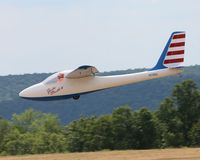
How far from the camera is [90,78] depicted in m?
38.4

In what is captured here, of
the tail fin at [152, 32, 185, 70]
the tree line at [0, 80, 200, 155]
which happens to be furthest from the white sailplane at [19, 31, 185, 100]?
the tree line at [0, 80, 200, 155]

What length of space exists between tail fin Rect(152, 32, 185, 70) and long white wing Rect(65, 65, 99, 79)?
3.82 m

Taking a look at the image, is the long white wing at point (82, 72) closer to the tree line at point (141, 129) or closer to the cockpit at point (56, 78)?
the cockpit at point (56, 78)

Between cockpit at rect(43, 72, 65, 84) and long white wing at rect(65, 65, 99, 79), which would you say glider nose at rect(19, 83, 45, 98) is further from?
long white wing at rect(65, 65, 99, 79)

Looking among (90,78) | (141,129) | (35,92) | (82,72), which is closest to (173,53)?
(90,78)

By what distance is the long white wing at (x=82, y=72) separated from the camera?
37719 mm

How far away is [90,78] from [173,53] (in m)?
5.00

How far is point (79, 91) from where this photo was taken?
126 feet

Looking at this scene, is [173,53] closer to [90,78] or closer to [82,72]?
[90,78]

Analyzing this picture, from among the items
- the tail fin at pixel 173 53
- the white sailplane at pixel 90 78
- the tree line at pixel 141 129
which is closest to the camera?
the white sailplane at pixel 90 78

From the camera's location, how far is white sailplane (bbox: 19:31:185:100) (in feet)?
125

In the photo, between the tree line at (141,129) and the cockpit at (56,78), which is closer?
the cockpit at (56,78)

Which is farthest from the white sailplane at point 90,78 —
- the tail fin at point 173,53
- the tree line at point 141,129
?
the tree line at point 141,129

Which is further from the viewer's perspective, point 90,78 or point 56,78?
point 90,78
